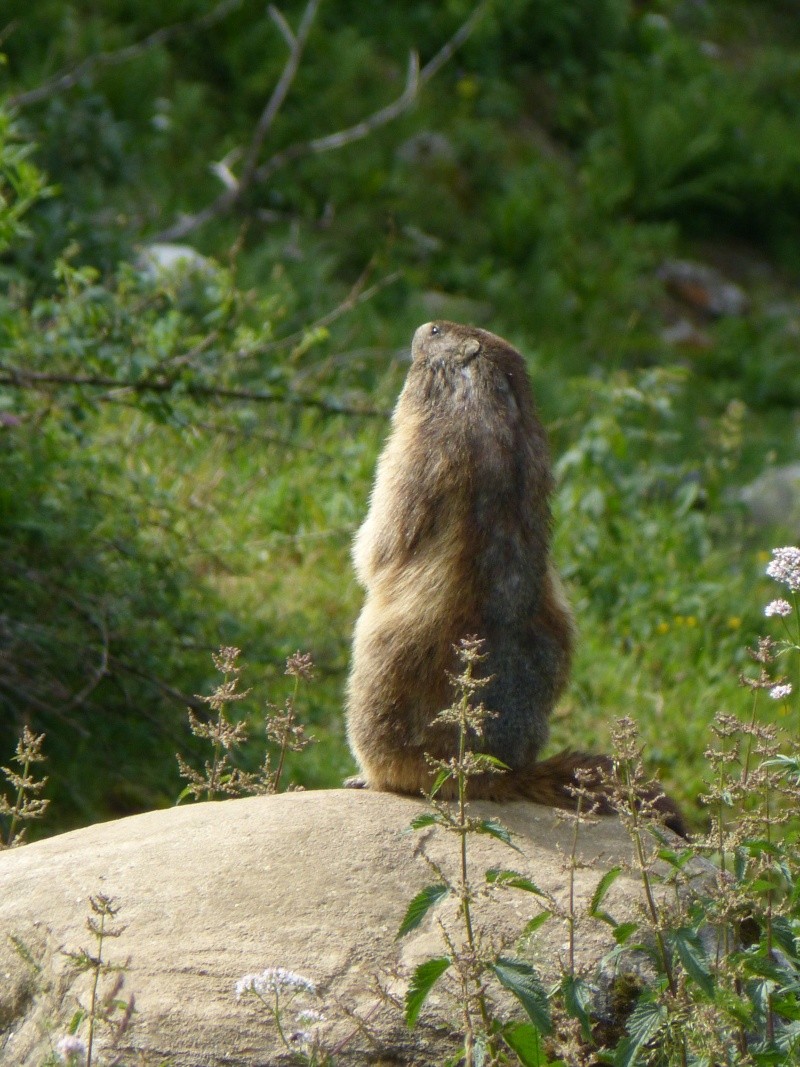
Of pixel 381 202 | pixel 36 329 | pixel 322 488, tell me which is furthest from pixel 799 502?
pixel 36 329

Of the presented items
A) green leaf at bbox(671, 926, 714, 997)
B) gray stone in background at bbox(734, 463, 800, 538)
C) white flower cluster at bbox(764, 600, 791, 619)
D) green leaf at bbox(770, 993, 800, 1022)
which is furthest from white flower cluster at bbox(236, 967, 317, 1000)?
gray stone in background at bbox(734, 463, 800, 538)

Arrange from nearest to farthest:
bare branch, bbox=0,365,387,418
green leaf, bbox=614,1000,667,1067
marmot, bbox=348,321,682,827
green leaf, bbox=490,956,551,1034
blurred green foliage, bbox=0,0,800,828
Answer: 1. green leaf, bbox=490,956,551,1034
2. green leaf, bbox=614,1000,667,1067
3. marmot, bbox=348,321,682,827
4. bare branch, bbox=0,365,387,418
5. blurred green foliage, bbox=0,0,800,828

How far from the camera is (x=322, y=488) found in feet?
26.0

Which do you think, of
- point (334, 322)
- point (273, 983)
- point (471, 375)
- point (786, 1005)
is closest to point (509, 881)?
point (273, 983)

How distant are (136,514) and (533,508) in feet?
7.74

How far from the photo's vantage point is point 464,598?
4.38 m

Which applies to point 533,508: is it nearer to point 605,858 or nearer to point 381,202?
point 605,858

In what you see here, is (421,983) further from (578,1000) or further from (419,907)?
(578,1000)

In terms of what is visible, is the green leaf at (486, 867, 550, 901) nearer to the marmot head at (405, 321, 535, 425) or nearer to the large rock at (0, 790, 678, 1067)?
the large rock at (0, 790, 678, 1067)

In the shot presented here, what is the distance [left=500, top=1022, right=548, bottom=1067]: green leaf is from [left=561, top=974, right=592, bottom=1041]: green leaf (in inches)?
4.2

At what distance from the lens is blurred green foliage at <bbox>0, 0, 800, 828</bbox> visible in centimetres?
578

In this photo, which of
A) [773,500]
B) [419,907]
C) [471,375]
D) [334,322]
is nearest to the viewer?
[419,907]

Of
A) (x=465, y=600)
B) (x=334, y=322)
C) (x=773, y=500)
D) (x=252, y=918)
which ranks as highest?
(x=465, y=600)

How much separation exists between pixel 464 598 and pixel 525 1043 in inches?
61.1
